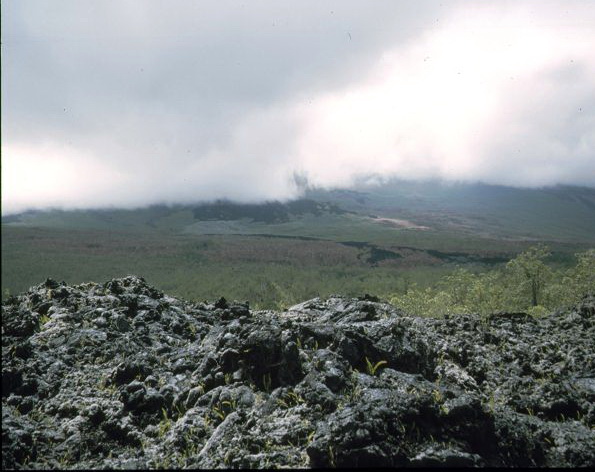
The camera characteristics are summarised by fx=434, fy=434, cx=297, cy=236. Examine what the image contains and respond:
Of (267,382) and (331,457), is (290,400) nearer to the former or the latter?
(267,382)

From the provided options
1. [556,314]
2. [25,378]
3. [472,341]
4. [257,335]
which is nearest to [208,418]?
[257,335]

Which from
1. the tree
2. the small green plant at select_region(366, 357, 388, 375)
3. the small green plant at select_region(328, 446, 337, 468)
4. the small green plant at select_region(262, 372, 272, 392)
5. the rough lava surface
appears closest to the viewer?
the small green plant at select_region(328, 446, 337, 468)

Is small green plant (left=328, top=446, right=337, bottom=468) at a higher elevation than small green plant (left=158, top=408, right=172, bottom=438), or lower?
Answer: higher

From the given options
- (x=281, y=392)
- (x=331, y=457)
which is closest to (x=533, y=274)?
(x=281, y=392)

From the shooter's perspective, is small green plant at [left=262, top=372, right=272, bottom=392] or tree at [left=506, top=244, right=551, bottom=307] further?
tree at [left=506, top=244, right=551, bottom=307]

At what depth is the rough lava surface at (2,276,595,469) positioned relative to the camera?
7180mm

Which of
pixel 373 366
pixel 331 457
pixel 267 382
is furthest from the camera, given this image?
pixel 373 366

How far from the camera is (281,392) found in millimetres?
8266

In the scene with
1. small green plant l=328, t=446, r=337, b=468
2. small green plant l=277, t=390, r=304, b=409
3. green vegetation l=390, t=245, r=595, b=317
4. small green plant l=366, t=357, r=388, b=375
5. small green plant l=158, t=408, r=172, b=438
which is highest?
small green plant l=366, t=357, r=388, b=375

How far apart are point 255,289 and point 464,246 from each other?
9025 centimetres

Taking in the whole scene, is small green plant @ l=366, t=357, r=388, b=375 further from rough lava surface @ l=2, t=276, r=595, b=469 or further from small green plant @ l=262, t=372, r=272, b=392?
small green plant @ l=262, t=372, r=272, b=392

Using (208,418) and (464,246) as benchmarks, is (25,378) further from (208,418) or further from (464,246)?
(464,246)

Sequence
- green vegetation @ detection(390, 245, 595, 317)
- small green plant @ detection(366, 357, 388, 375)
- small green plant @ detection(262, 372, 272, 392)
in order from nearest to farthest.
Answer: small green plant @ detection(262, 372, 272, 392), small green plant @ detection(366, 357, 388, 375), green vegetation @ detection(390, 245, 595, 317)

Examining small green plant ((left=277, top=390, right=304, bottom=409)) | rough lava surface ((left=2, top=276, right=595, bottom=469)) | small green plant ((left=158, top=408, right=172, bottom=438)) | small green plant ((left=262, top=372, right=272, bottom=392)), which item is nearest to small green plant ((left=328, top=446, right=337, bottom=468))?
rough lava surface ((left=2, top=276, right=595, bottom=469))
